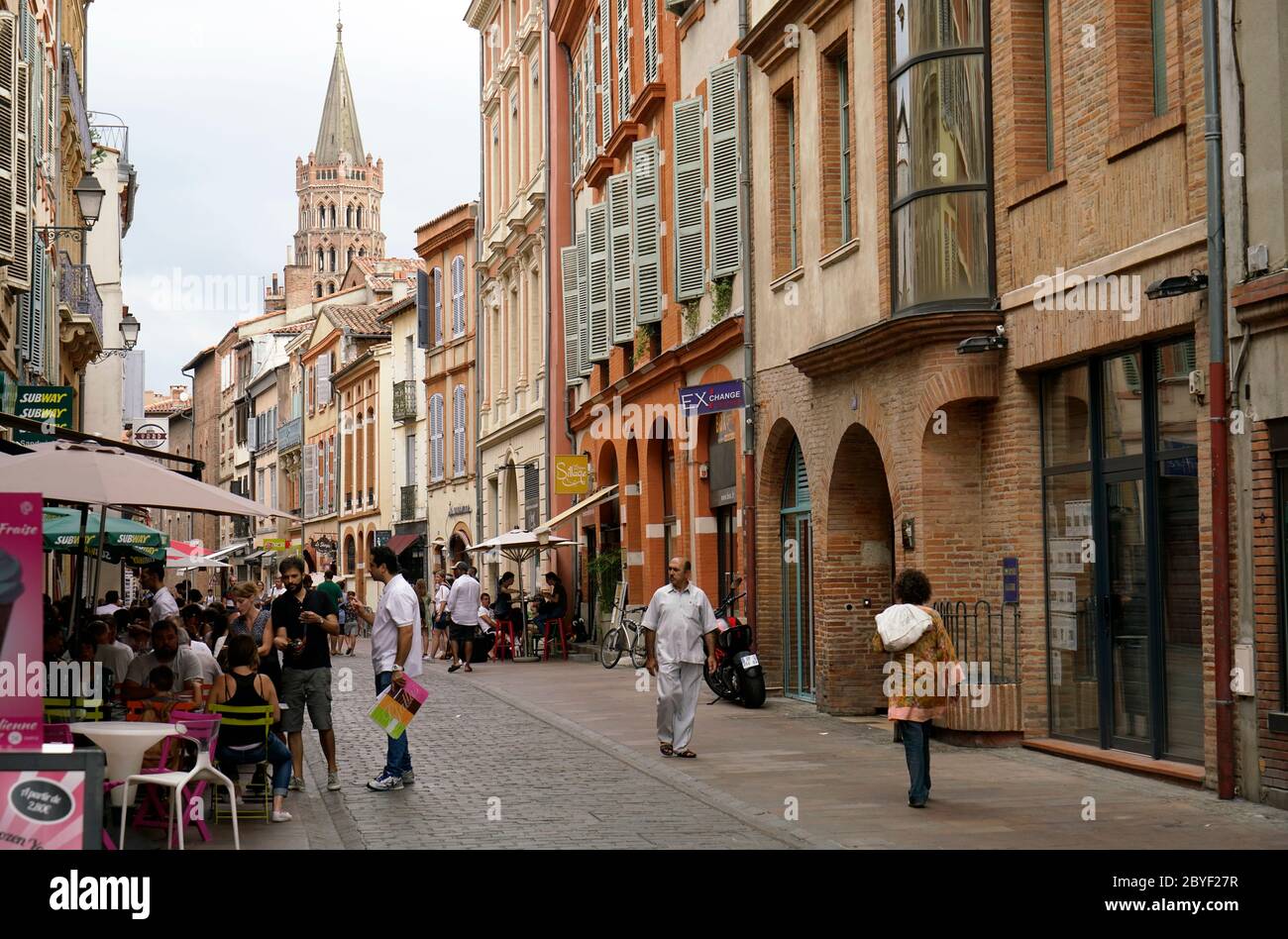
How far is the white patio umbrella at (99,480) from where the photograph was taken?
38.9 ft

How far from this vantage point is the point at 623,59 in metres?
31.2

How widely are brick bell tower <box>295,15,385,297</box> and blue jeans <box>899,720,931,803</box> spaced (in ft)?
484

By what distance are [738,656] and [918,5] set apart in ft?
25.4

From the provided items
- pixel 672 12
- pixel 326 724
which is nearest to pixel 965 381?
pixel 326 724

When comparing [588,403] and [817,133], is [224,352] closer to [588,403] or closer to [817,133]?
[588,403]

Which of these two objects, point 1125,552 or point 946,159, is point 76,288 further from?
point 1125,552

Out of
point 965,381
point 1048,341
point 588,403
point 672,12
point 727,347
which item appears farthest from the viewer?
point 588,403

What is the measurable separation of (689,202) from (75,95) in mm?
17413

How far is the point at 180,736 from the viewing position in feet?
34.3

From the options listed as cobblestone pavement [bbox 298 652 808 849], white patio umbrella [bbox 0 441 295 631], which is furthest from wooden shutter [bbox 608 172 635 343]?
white patio umbrella [bbox 0 441 295 631]

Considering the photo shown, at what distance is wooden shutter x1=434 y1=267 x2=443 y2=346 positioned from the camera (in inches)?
2015

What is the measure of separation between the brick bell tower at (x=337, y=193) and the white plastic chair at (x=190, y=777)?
148 meters

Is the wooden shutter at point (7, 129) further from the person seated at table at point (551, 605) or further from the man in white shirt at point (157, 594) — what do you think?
the person seated at table at point (551, 605)

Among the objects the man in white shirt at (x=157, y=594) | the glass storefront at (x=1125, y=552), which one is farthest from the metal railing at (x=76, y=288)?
the glass storefront at (x=1125, y=552)
